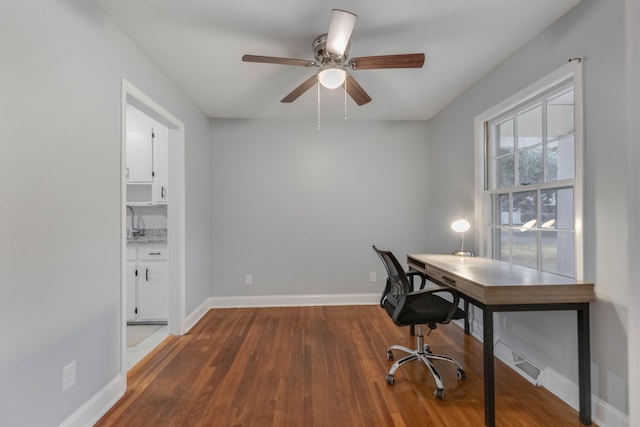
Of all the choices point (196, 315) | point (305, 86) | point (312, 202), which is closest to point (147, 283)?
point (196, 315)

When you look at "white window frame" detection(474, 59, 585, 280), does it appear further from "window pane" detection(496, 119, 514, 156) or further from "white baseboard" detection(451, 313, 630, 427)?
"white baseboard" detection(451, 313, 630, 427)

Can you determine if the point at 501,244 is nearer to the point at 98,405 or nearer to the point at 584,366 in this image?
the point at 584,366

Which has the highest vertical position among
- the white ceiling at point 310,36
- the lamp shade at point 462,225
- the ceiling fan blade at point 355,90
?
the white ceiling at point 310,36

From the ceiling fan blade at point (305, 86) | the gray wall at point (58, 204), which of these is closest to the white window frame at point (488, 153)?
the ceiling fan blade at point (305, 86)

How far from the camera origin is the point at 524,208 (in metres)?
2.37

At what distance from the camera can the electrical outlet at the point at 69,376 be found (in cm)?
152

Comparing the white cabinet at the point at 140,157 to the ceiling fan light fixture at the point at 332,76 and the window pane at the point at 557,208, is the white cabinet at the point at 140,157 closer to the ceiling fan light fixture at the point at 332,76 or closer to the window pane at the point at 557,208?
the ceiling fan light fixture at the point at 332,76

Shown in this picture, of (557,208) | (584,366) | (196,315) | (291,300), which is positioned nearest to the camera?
→ (584,366)

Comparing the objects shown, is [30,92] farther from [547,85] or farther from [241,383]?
[547,85]

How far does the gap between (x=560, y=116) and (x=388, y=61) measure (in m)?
1.26

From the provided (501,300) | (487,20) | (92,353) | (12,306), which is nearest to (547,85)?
(487,20)

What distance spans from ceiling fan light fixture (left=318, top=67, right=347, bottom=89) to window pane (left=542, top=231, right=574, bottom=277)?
186 centimetres

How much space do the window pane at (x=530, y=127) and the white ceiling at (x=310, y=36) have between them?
0.51 metres

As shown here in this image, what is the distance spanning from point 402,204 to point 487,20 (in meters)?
2.35
